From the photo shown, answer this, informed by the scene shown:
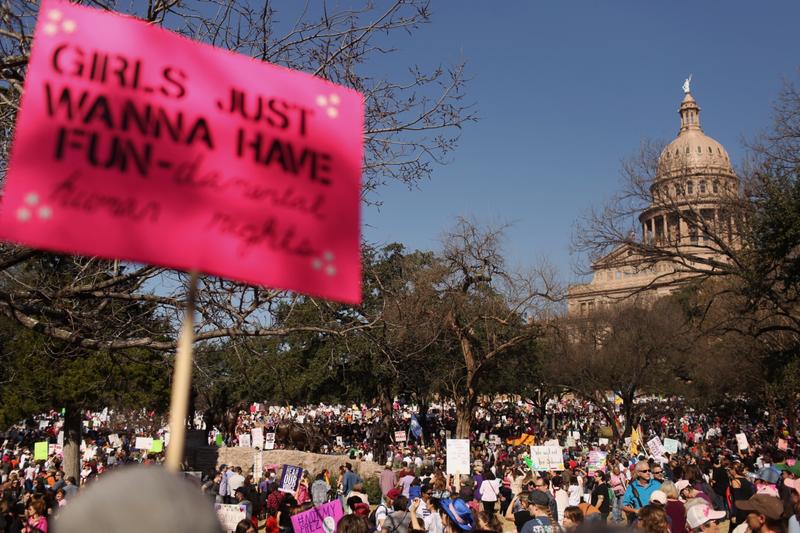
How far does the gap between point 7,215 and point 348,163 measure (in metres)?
1.27

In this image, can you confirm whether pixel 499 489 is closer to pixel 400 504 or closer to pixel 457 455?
pixel 457 455

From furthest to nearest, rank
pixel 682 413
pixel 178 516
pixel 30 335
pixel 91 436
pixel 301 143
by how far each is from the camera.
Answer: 1. pixel 682 413
2. pixel 91 436
3. pixel 30 335
4. pixel 301 143
5. pixel 178 516

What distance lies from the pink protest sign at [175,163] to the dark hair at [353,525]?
3.89m

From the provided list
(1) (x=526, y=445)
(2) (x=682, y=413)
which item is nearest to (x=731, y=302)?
(1) (x=526, y=445)

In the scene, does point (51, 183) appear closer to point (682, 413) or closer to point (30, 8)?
point (30, 8)

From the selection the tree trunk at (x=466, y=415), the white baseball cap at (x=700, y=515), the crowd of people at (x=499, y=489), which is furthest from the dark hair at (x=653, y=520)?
the tree trunk at (x=466, y=415)

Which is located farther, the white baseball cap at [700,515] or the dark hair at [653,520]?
the white baseball cap at [700,515]

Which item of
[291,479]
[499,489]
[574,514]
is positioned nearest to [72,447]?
[291,479]

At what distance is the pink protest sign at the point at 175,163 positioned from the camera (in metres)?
2.53

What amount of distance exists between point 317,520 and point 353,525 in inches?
113

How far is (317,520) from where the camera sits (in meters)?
8.98

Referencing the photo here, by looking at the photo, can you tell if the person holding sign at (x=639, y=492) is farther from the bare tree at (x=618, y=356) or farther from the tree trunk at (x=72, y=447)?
the bare tree at (x=618, y=356)

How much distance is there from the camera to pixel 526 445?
95.4ft

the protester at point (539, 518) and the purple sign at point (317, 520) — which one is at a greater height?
the protester at point (539, 518)
